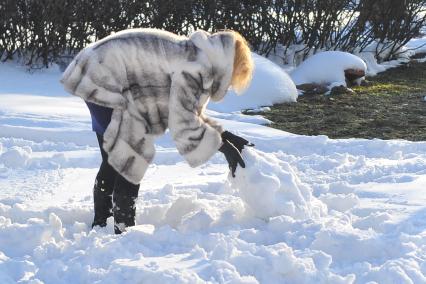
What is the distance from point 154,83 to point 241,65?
0.43 meters

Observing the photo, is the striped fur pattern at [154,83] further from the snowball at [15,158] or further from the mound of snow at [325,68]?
the mound of snow at [325,68]

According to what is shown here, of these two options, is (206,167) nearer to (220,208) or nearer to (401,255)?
(220,208)

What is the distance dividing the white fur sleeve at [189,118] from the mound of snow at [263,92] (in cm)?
391

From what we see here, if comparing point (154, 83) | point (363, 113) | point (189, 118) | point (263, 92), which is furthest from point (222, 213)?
point (263, 92)

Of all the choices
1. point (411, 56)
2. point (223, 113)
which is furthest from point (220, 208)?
point (411, 56)

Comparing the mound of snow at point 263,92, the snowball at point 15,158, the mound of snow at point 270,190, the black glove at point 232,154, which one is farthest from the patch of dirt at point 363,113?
the black glove at point 232,154

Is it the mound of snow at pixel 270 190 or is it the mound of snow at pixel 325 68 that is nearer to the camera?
the mound of snow at pixel 270 190

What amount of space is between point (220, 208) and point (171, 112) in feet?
2.73

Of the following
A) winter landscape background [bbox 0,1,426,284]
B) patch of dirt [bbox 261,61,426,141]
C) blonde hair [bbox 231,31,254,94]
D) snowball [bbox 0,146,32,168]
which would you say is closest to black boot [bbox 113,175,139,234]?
winter landscape background [bbox 0,1,426,284]

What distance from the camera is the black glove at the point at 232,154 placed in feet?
12.3

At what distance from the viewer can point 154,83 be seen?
351 cm

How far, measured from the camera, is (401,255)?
329 cm

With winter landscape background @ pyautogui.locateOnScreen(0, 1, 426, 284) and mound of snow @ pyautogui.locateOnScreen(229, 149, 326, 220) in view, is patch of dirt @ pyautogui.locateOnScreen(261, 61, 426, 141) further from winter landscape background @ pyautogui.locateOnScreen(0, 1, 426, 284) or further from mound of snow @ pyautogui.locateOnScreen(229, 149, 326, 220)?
mound of snow @ pyautogui.locateOnScreen(229, 149, 326, 220)

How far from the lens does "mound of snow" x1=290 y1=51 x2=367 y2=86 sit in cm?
888
